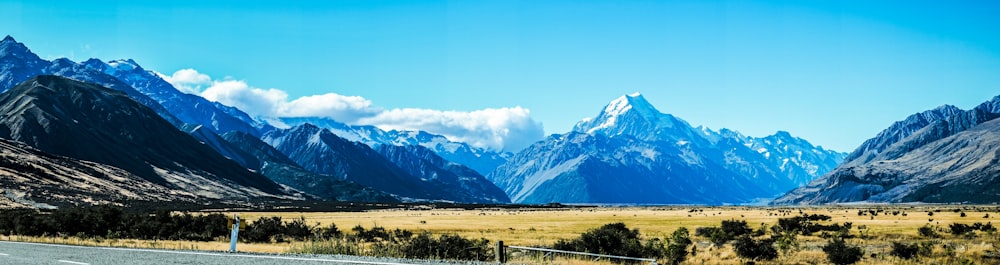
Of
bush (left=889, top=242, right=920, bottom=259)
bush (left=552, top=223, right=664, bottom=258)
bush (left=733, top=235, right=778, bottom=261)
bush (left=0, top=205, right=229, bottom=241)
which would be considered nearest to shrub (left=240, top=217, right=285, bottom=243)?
bush (left=0, top=205, right=229, bottom=241)

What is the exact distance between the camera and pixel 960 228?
62781 millimetres

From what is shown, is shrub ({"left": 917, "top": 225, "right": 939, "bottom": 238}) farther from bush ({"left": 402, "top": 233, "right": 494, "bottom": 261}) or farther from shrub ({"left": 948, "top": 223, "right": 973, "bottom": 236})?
bush ({"left": 402, "top": 233, "right": 494, "bottom": 261})

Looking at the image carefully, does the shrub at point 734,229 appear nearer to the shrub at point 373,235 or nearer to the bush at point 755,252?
the bush at point 755,252

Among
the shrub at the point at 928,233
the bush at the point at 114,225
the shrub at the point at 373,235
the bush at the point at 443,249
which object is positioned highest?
the bush at the point at 114,225

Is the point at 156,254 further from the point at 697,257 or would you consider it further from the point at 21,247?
the point at 697,257

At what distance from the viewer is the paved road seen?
21688 mm

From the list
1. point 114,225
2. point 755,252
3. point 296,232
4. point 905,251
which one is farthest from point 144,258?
point 905,251

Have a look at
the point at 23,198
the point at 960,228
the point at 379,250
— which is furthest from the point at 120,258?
the point at 23,198

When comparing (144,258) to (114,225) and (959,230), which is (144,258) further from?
(959,230)

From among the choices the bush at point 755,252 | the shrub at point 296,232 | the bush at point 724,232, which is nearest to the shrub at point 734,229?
the bush at point 724,232

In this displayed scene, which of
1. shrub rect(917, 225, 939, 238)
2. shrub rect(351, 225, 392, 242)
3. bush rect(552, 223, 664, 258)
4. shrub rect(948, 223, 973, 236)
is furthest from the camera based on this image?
shrub rect(948, 223, 973, 236)

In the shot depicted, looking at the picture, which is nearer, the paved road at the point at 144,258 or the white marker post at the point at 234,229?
the paved road at the point at 144,258

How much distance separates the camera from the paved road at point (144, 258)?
854 inches

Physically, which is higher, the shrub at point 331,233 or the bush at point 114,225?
the bush at point 114,225
